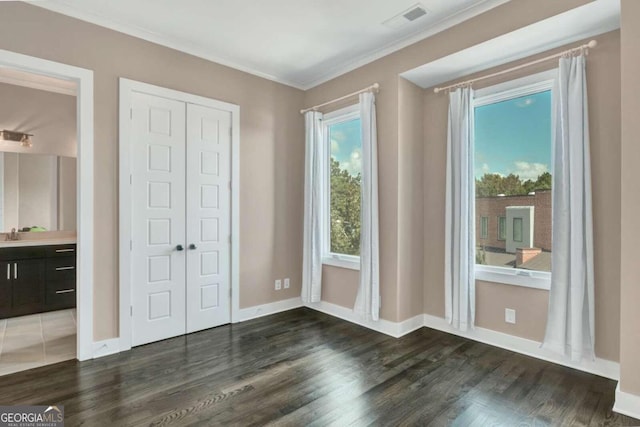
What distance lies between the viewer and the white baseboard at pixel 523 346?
255cm

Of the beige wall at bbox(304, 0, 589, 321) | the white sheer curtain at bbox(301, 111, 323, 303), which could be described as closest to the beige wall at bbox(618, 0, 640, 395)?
the beige wall at bbox(304, 0, 589, 321)

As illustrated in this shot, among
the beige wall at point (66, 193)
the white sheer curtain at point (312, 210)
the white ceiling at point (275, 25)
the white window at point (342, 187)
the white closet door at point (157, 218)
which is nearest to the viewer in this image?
the white ceiling at point (275, 25)

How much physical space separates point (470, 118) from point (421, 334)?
87.6 inches

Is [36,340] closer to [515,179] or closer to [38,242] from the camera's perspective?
[38,242]

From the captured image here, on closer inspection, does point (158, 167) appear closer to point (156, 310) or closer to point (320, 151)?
point (156, 310)

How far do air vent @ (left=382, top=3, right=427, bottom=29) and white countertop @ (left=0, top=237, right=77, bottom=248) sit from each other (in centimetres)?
460

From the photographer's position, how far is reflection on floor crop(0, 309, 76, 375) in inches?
112

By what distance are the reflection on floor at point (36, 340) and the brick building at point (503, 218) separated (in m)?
3.98

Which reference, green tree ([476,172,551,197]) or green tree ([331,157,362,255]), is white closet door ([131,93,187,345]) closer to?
green tree ([331,157,362,255])

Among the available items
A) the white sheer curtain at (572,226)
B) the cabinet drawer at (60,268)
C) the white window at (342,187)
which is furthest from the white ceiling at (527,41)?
the cabinet drawer at (60,268)

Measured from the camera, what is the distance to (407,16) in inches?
115

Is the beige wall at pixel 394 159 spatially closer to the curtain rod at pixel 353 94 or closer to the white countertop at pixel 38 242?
the curtain rod at pixel 353 94

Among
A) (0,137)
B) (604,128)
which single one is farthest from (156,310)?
(604,128)

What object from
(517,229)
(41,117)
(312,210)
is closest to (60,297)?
(41,117)
